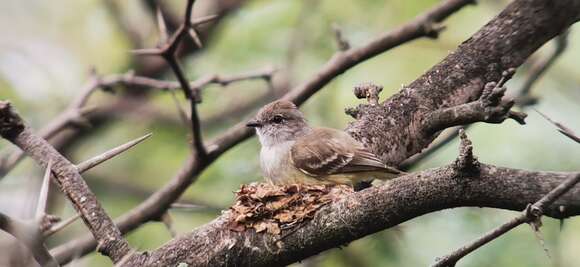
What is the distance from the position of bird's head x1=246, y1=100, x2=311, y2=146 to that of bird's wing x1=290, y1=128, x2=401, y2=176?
125 millimetres

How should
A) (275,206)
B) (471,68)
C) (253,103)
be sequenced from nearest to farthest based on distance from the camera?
(275,206), (471,68), (253,103)

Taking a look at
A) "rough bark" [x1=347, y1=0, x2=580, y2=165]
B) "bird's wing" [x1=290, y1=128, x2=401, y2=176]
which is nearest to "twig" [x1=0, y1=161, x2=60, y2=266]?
"rough bark" [x1=347, y1=0, x2=580, y2=165]

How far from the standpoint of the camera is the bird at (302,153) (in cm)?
548

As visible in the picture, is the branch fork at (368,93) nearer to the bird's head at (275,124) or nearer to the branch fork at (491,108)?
the branch fork at (491,108)

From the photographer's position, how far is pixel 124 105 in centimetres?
796

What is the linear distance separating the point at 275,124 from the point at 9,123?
125 inches

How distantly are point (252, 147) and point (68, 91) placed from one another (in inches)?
97.8

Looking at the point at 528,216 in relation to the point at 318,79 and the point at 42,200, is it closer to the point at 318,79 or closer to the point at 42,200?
the point at 42,200

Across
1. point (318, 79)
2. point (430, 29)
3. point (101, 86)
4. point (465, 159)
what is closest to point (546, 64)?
point (430, 29)

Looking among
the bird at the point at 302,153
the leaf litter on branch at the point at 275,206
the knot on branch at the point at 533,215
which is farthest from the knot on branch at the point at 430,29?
the knot on branch at the point at 533,215

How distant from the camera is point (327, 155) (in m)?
5.82

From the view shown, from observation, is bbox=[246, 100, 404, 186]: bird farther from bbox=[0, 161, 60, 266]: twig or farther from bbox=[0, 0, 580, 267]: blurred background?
bbox=[0, 161, 60, 266]: twig

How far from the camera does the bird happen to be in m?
5.48

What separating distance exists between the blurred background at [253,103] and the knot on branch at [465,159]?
128 inches
